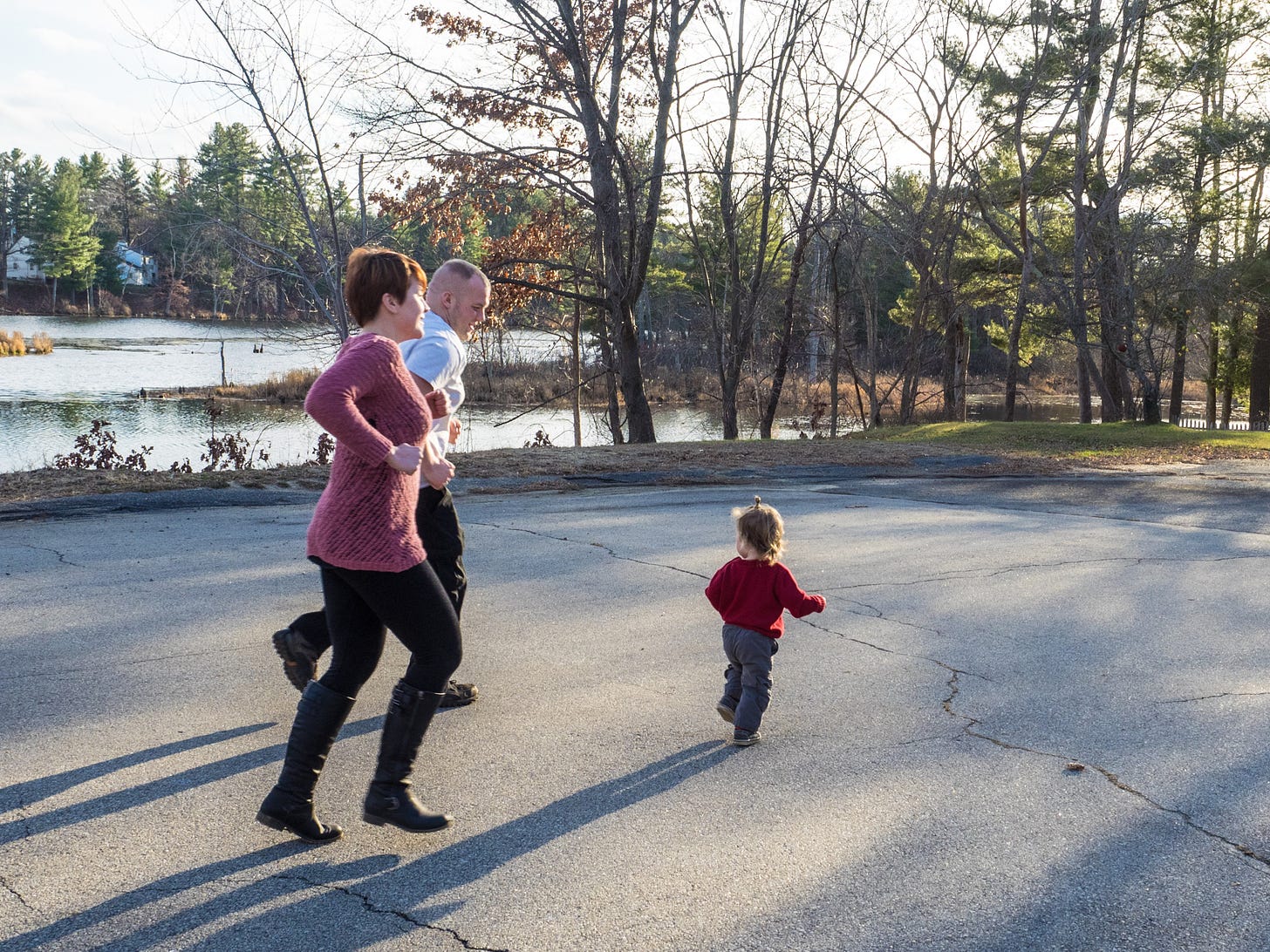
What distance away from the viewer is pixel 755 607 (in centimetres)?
455

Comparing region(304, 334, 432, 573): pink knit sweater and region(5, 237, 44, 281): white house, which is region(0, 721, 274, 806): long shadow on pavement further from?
region(5, 237, 44, 281): white house

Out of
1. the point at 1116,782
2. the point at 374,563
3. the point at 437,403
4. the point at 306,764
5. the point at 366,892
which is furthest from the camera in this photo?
the point at 1116,782

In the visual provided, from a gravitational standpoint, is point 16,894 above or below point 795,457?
below

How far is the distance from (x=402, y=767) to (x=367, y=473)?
38.3 inches

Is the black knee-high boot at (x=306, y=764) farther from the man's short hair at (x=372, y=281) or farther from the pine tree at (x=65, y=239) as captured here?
the pine tree at (x=65, y=239)

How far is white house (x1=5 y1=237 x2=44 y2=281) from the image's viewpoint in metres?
106

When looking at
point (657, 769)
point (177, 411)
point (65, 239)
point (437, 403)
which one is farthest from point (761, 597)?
point (65, 239)

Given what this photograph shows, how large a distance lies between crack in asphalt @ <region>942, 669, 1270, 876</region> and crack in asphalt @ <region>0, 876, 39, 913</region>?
3559mm

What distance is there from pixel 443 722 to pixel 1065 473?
45.9 feet

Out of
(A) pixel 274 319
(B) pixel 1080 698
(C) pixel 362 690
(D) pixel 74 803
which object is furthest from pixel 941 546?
(A) pixel 274 319

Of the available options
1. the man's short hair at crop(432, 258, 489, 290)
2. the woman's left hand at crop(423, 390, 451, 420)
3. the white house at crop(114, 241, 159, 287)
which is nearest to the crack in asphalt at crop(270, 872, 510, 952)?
the woman's left hand at crop(423, 390, 451, 420)

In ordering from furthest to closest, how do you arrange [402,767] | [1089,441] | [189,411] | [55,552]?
[189,411]
[1089,441]
[55,552]
[402,767]

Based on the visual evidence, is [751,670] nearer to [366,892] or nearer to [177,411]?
[366,892]

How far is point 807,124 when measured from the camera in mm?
27547
